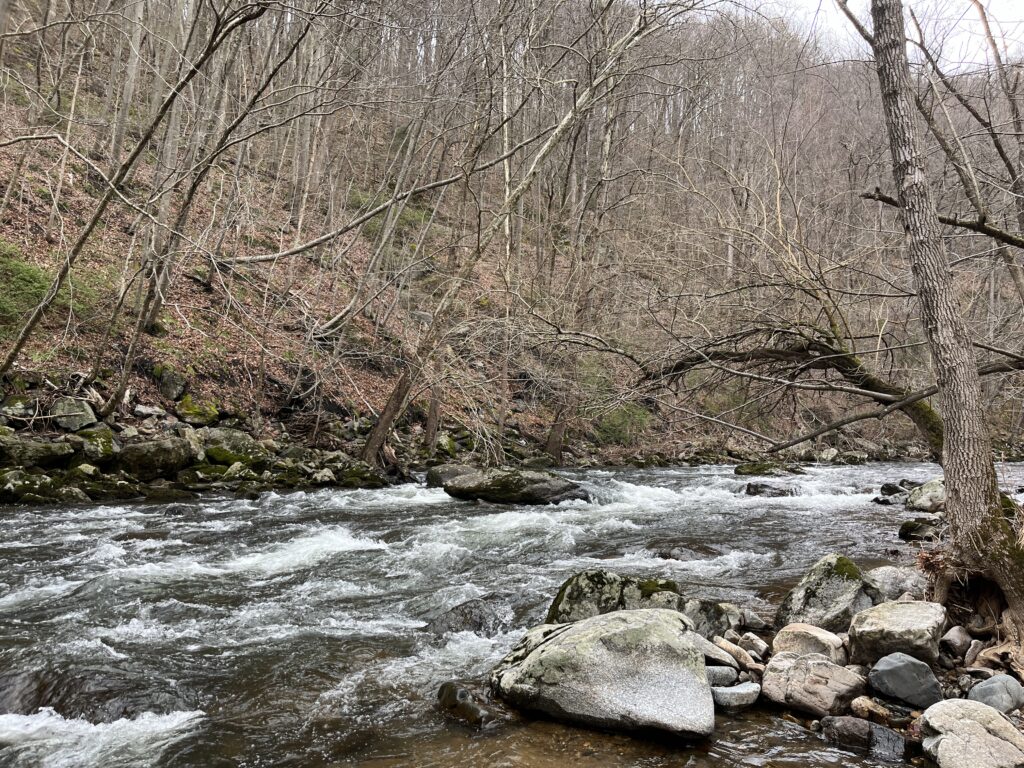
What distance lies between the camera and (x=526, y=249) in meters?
22.2

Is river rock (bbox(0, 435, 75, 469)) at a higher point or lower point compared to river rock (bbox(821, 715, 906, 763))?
higher

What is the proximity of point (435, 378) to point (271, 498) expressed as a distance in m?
3.21

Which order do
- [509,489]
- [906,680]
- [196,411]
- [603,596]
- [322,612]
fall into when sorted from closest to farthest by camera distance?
[906,680] → [603,596] → [322,612] → [509,489] → [196,411]

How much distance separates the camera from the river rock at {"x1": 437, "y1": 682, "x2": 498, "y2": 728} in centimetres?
400

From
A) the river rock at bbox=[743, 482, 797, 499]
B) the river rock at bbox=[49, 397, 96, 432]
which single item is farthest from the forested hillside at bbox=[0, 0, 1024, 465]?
the river rock at bbox=[743, 482, 797, 499]

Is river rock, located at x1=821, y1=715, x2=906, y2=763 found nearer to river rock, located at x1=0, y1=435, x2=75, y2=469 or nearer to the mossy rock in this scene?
river rock, located at x1=0, y1=435, x2=75, y2=469

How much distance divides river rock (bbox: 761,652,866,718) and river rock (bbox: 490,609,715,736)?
0.49m

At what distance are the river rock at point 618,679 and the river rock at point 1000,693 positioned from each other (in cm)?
151

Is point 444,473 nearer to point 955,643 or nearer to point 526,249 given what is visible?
point 955,643

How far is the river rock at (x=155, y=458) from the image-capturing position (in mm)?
10797

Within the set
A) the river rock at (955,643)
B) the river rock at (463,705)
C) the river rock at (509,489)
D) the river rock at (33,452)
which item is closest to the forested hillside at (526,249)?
the river rock at (509,489)

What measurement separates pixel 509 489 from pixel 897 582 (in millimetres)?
7063

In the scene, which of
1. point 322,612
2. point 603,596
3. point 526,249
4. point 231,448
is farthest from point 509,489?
point 526,249

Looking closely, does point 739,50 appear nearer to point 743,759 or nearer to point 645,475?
point 645,475
